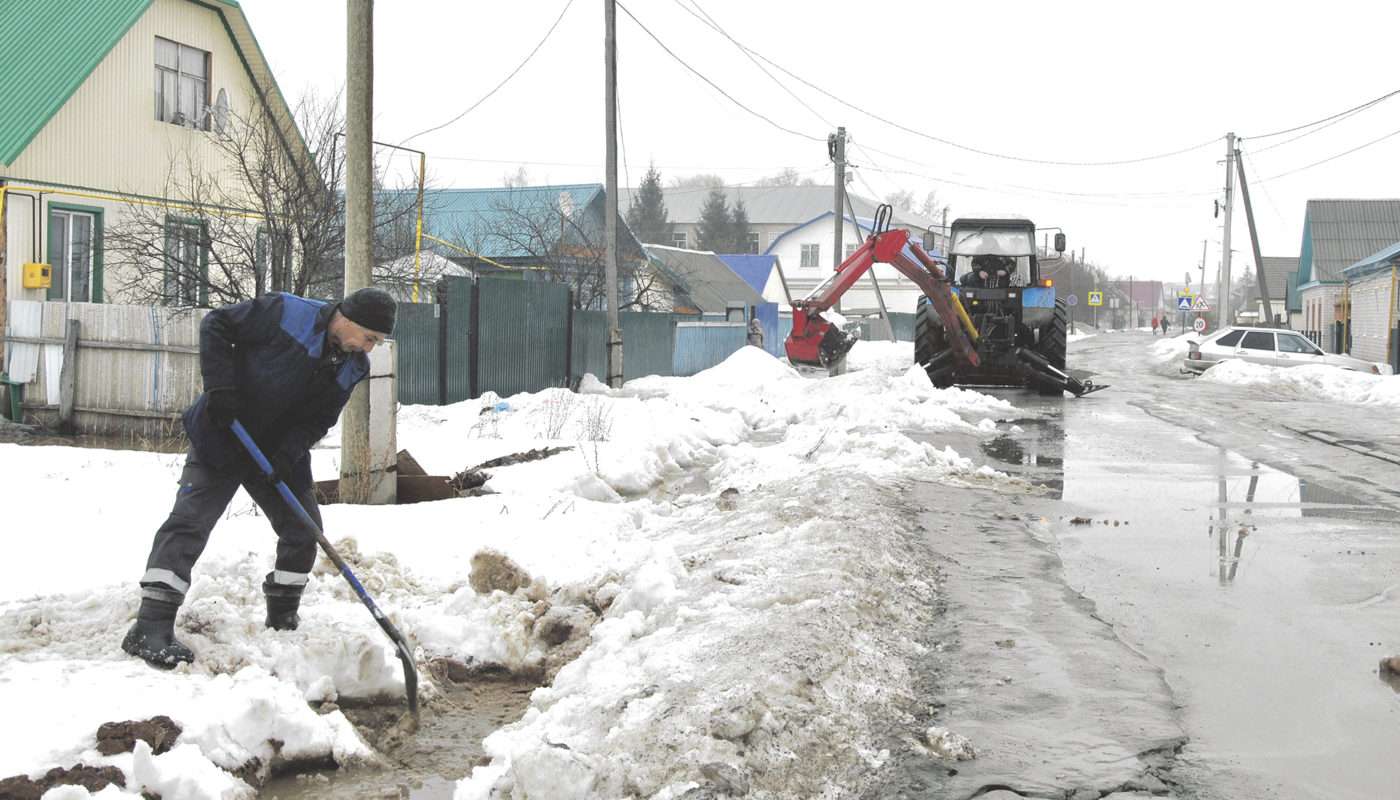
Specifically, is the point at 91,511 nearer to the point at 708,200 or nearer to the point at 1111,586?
the point at 1111,586

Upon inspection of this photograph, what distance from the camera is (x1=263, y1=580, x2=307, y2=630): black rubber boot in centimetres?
469

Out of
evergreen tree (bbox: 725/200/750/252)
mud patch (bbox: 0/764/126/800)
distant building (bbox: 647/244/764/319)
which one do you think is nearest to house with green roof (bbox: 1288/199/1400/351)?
distant building (bbox: 647/244/764/319)

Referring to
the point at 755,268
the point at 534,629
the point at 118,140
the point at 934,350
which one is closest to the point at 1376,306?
the point at 934,350

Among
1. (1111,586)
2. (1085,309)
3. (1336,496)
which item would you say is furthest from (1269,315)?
(1085,309)

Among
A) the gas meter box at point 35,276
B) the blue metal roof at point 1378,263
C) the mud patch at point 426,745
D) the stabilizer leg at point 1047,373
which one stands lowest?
the mud patch at point 426,745

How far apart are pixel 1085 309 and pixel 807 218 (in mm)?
41262

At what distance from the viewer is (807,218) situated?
8350 centimetres

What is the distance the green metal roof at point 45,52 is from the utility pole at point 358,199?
998cm

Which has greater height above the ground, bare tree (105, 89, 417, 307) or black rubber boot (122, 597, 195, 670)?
bare tree (105, 89, 417, 307)

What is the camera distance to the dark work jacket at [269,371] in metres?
4.47

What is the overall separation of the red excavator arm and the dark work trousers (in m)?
14.3

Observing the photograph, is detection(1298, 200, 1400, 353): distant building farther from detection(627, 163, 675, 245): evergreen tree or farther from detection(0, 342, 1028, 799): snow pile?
detection(627, 163, 675, 245): evergreen tree

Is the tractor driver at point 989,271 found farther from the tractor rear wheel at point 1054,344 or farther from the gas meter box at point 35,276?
the gas meter box at point 35,276

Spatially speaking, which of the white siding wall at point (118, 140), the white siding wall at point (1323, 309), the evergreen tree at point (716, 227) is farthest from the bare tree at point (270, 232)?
the evergreen tree at point (716, 227)
